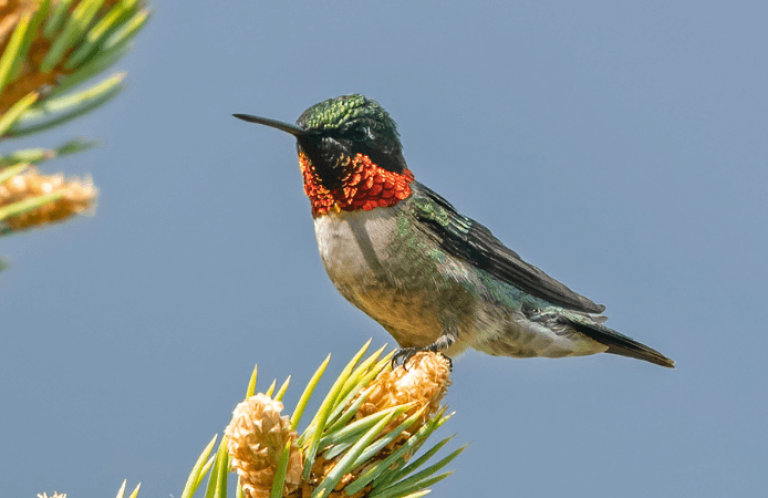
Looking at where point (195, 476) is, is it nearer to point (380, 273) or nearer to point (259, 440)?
point (259, 440)

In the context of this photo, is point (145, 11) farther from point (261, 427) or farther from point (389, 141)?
point (389, 141)

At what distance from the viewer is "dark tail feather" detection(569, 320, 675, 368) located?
8.71 feet

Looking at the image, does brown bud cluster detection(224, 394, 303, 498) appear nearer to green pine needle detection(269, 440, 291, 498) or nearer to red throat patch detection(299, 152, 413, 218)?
green pine needle detection(269, 440, 291, 498)

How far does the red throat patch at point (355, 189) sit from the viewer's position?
2.34 metres

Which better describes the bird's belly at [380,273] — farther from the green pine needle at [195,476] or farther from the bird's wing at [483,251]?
the green pine needle at [195,476]

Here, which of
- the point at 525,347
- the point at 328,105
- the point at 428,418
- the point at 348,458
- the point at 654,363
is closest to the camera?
the point at 348,458

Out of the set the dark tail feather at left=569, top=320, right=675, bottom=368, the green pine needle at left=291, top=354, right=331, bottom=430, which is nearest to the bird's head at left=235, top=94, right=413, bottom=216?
the dark tail feather at left=569, top=320, right=675, bottom=368

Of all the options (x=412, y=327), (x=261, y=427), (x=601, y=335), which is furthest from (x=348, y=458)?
(x=601, y=335)

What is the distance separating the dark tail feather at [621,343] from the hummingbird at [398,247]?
0.19 metres

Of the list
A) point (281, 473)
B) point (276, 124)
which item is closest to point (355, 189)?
point (276, 124)

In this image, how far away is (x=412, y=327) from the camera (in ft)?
7.71

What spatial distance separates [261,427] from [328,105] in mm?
1450

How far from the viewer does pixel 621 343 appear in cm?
269

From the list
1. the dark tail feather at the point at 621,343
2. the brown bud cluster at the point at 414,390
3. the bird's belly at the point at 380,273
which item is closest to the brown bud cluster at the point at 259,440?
the brown bud cluster at the point at 414,390
